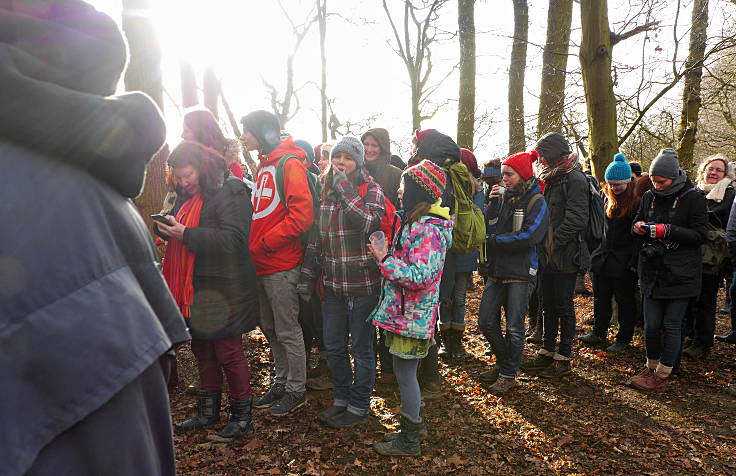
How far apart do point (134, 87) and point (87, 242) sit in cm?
660

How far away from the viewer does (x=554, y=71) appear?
9.61 metres

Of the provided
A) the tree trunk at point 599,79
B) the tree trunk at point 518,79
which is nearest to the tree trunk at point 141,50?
the tree trunk at point 599,79

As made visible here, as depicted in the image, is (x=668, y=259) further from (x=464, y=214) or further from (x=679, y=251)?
(x=464, y=214)

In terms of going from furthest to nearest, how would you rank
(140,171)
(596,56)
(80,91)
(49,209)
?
(596,56) < (140,171) < (80,91) < (49,209)

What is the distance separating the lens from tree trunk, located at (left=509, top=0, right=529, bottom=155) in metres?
11.2

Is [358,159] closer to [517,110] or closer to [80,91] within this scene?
[80,91]

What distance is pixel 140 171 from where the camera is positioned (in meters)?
1.18

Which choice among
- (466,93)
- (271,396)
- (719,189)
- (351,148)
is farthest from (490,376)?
(466,93)

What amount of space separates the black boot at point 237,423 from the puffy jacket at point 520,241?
2.50m

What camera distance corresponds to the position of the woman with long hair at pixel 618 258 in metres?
5.42

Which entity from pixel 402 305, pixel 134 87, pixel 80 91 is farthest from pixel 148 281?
pixel 134 87

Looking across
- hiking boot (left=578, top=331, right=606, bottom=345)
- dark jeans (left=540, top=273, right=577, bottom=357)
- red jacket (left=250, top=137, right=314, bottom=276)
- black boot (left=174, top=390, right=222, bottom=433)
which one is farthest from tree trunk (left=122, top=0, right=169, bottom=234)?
hiking boot (left=578, top=331, right=606, bottom=345)

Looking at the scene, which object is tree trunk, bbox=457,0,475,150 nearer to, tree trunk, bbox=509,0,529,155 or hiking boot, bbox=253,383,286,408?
tree trunk, bbox=509,0,529,155

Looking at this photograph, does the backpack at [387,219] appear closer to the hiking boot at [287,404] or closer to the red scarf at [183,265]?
the red scarf at [183,265]
